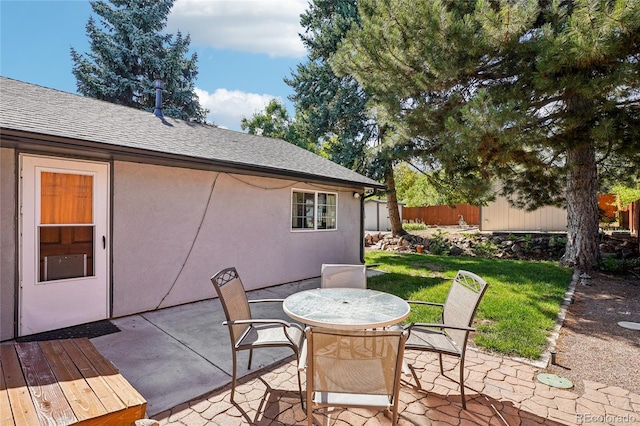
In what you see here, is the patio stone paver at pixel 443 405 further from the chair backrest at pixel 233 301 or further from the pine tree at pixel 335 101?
the pine tree at pixel 335 101

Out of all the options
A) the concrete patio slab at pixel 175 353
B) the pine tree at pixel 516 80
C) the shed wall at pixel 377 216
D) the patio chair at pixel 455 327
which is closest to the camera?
the patio chair at pixel 455 327

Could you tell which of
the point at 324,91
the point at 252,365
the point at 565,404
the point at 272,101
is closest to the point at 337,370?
the point at 252,365

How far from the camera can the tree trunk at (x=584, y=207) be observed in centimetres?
830

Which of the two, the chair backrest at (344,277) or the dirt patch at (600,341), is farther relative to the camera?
the chair backrest at (344,277)

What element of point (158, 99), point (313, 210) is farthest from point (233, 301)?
point (158, 99)

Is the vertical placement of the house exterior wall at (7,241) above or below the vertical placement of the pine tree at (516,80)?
below

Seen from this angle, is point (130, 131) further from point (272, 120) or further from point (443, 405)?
point (272, 120)

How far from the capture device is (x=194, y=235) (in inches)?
229

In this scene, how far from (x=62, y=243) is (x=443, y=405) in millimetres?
5020

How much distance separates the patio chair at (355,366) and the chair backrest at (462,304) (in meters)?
1.13

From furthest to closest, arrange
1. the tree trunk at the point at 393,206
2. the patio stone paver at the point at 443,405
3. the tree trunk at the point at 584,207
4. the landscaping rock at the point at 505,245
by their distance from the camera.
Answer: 1. the tree trunk at the point at 393,206
2. the landscaping rock at the point at 505,245
3. the tree trunk at the point at 584,207
4. the patio stone paver at the point at 443,405

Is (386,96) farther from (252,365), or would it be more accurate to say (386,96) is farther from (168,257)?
(252,365)

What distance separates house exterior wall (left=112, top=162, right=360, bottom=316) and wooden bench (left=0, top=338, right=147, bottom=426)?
230 cm

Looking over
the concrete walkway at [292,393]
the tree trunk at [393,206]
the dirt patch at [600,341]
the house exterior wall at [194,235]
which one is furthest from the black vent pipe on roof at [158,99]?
the tree trunk at [393,206]
